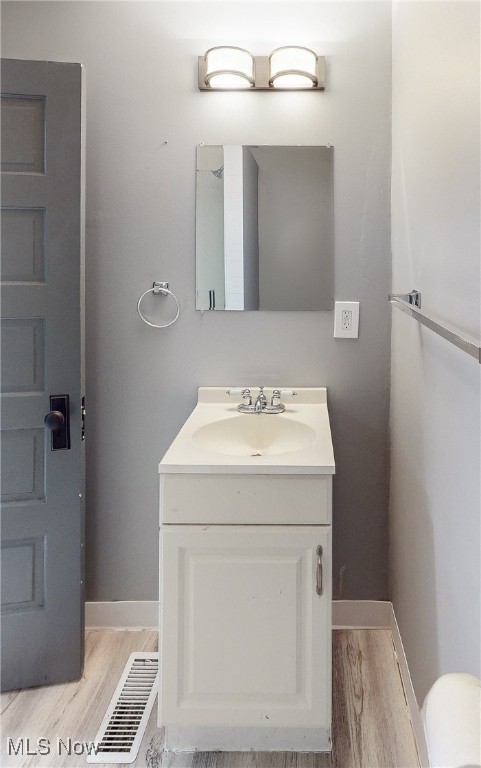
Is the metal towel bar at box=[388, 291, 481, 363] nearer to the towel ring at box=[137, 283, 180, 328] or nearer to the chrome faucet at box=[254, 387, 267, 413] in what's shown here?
the chrome faucet at box=[254, 387, 267, 413]

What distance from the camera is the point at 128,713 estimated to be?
1.62m

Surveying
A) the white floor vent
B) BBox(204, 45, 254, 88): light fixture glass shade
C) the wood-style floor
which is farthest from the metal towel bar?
the white floor vent

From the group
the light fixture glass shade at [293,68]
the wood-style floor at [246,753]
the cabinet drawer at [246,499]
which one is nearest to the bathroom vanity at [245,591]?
the cabinet drawer at [246,499]

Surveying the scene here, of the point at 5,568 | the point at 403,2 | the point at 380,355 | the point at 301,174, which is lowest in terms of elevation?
the point at 5,568

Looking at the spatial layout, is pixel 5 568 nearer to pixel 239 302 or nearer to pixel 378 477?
pixel 239 302

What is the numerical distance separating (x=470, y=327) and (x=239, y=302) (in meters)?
1.03

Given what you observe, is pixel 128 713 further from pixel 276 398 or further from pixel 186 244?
pixel 186 244

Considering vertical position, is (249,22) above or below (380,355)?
above

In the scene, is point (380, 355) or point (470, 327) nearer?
point (470, 327)

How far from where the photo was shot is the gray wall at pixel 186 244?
1.93 metres

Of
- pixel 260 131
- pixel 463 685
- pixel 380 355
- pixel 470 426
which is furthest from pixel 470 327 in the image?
pixel 260 131

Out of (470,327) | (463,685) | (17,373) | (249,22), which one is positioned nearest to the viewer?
(463,685)

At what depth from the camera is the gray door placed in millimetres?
1673

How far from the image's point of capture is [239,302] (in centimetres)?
197
